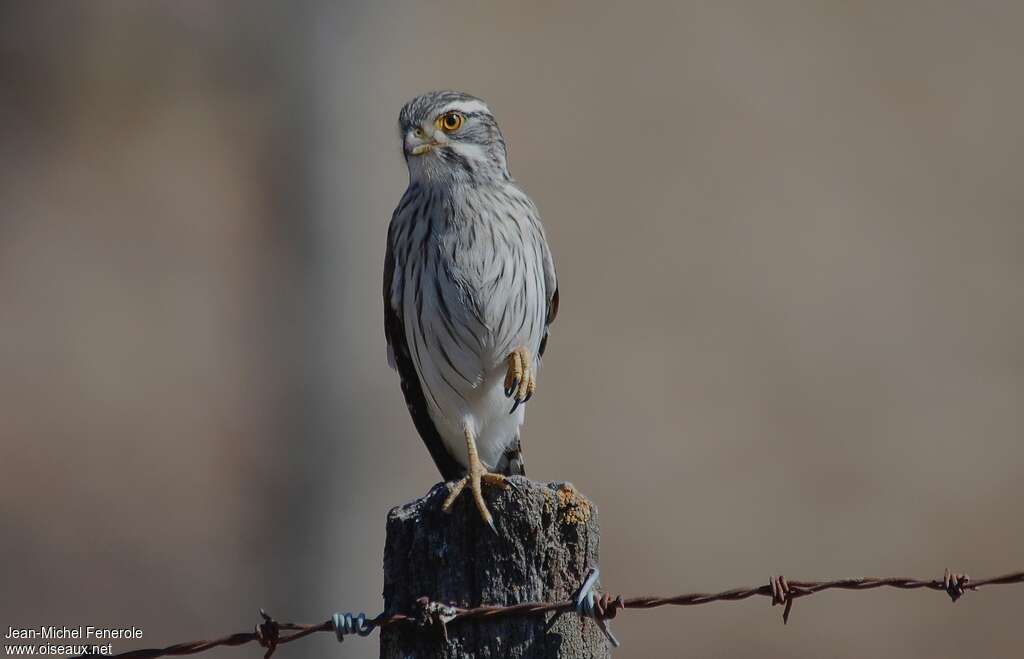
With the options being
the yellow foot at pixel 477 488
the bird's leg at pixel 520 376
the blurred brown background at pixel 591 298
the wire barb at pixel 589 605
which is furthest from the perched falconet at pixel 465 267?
the blurred brown background at pixel 591 298

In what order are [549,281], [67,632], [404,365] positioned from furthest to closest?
[67,632] → [404,365] → [549,281]

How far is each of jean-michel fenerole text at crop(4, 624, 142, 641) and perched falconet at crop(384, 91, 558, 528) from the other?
6.27m

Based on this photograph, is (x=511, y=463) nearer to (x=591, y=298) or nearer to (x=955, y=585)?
(x=955, y=585)

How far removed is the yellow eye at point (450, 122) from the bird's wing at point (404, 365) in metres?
0.43

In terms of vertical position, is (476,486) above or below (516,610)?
above

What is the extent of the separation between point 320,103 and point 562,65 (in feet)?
13.4

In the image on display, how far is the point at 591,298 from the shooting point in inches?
542

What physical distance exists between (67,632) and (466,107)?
718 cm

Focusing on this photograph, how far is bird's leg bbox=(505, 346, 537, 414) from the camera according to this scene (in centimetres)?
559

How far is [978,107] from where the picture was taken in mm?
15914

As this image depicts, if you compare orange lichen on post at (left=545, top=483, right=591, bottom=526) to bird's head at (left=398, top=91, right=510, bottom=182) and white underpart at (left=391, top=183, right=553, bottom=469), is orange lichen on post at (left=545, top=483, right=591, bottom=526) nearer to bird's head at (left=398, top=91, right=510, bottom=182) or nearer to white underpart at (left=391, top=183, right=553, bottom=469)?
white underpart at (left=391, top=183, right=553, bottom=469)

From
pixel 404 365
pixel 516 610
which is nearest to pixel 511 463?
pixel 404 365

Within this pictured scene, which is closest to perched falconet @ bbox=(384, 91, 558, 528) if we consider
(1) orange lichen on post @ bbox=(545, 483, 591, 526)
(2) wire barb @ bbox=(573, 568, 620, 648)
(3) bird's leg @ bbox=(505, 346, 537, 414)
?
(3) bird's leg @ bbox=(505, 346, 537, 414)

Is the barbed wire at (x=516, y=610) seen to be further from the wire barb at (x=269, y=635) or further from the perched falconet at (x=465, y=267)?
the perched falconet at (x=465, y=267)
